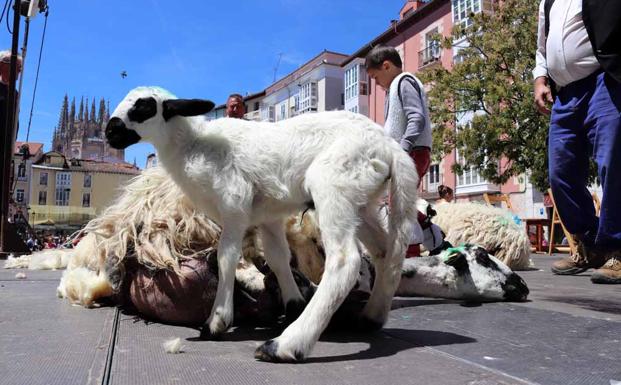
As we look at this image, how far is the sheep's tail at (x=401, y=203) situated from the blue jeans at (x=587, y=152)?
1027 millimetres

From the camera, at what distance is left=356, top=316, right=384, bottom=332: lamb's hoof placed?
2598mm

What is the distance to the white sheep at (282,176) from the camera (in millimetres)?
2303

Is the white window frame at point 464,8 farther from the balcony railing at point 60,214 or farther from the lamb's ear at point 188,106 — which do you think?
the balcony railing at point 60,214

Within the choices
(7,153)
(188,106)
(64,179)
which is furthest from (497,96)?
(64,179)

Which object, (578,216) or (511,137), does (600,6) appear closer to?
(578,216)

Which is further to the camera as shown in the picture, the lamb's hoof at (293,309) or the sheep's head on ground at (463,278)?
the sheep's head on ground at (463,278)

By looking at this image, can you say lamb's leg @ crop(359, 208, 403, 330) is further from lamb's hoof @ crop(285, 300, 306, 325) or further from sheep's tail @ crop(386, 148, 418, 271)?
lamb's hoof @ crop(285, 300, 306, 325)

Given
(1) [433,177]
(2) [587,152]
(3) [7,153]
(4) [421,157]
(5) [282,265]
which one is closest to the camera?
(5) [282,265]

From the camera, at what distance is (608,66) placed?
2.51m

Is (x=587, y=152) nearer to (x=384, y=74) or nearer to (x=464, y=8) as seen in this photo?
(x=384, y=74)

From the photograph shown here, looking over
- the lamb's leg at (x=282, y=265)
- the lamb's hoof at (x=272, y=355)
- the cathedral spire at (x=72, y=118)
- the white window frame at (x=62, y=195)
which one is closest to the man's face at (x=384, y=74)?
the lamb's leg at (x=282, y=265)

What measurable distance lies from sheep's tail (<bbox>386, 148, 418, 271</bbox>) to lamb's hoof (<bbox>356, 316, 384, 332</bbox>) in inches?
13.6

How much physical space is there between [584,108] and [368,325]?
1709 millimetres

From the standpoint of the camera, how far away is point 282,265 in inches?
107
